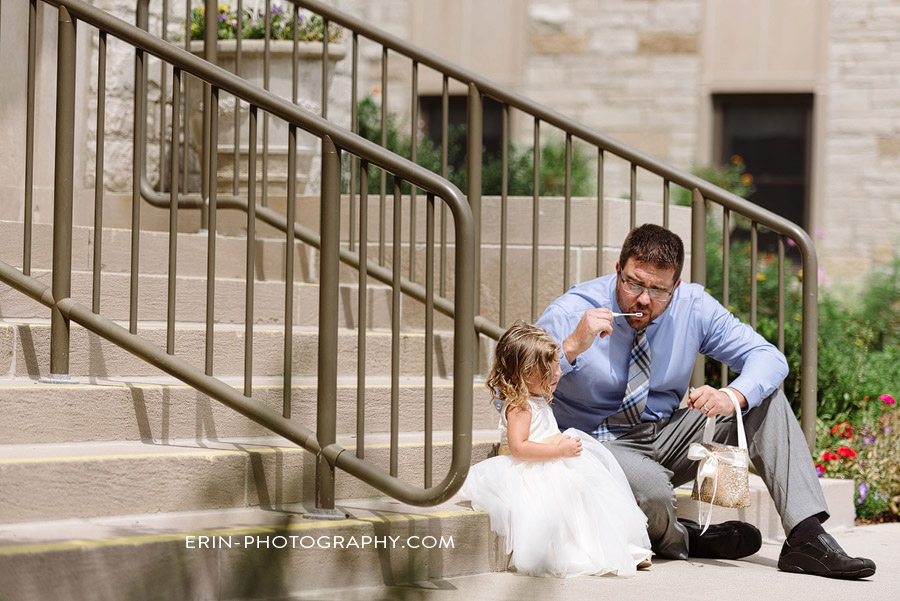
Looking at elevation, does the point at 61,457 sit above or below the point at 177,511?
above

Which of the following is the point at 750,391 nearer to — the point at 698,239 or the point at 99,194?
the point at 698,239

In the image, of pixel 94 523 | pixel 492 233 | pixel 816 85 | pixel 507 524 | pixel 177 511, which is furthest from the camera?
pixel 816 85

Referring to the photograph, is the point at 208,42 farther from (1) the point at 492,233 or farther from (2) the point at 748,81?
(2) the point at 748,81

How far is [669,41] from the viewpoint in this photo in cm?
1005

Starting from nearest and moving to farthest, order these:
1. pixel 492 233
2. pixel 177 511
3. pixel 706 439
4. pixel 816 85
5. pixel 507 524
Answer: pixel 177 511 < pixel 507 524 < pixel 706 439 < pixel 492 233 < pixel 816 85

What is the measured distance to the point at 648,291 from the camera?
387 centimetres

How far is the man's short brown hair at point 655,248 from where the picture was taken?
3814 millimetres

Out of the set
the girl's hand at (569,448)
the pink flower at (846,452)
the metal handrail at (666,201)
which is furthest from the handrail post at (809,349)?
the girl's hand at (569,448)

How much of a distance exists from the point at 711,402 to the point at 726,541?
0.63 meters

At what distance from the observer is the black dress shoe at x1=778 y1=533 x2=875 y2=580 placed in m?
Result: 3.70

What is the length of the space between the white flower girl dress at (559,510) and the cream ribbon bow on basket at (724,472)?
244 millimetres

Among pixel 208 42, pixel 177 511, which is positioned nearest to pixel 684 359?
pixel 177 511

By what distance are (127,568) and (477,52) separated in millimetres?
8168

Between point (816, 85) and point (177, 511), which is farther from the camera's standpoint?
point (816, 85)
